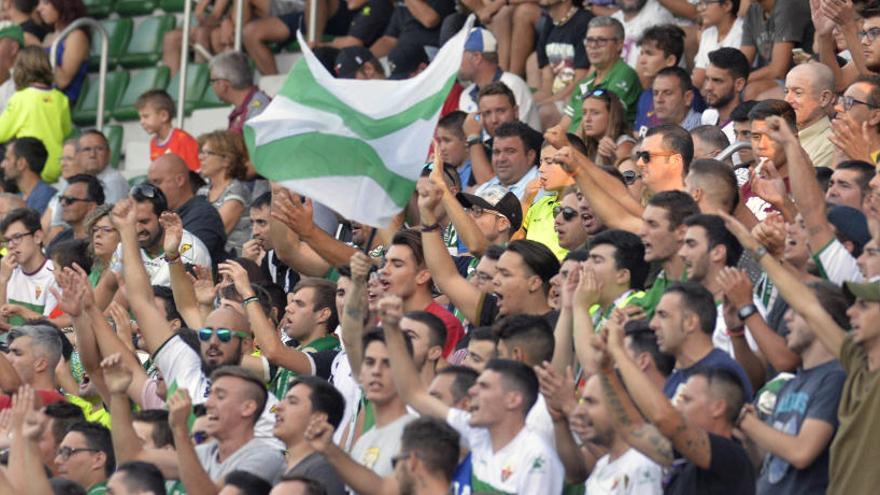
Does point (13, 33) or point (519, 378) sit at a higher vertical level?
point (519, 378)

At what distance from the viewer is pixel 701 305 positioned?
27.2 ft

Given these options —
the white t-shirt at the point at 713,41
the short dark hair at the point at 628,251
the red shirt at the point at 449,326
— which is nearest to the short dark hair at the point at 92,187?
the white t-shirt at the point at 713,41

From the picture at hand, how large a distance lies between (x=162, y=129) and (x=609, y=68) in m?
3.69

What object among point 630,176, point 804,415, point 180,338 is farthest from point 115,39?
point 804,415

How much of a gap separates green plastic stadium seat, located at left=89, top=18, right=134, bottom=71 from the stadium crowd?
8.68ft

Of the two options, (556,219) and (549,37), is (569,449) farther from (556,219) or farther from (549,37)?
(549,37)

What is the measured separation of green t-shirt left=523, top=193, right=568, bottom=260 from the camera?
36.2 feet

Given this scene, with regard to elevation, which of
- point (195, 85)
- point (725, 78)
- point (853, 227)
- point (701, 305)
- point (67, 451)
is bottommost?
point (195, 85)

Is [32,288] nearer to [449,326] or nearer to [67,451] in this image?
[67,451]

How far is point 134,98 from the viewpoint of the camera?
17578 millimetres

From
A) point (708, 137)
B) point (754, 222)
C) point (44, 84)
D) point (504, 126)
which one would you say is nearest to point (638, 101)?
point (504, 126)

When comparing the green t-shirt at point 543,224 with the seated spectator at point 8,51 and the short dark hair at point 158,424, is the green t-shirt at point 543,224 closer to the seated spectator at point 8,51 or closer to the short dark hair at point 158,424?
the short dark hair at point 158,424

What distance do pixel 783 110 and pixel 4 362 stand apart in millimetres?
4236

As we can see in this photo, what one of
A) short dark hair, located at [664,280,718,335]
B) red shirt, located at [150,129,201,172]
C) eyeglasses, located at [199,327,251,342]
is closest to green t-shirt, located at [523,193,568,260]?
eyeglasses, located at [199,327,251,342]
